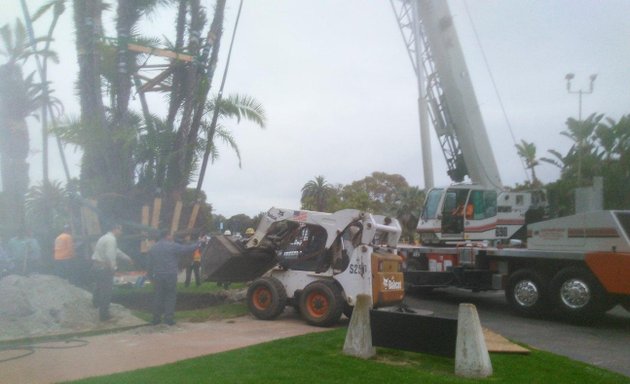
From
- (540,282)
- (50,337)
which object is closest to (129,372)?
(50,337)

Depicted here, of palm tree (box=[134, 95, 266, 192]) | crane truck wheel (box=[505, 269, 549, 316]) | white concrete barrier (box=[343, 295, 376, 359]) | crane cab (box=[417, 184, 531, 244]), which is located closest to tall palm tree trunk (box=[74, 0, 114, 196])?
palm tree (box=[134, 95, 266, 192])

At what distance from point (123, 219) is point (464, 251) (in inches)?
343

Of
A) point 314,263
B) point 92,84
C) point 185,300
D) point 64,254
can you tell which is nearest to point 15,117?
point 92,84

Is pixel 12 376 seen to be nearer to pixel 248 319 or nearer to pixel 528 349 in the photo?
pixel 248 319

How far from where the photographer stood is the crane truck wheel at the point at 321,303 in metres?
11.7

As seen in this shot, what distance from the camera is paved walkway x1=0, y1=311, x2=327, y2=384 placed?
7.56 metres

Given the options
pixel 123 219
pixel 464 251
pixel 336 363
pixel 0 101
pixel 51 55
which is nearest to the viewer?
pixel 336 363

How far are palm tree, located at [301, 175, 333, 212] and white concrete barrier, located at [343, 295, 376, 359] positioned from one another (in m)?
26.9

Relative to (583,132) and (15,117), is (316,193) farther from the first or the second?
(15,117)

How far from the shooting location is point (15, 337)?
31.7ft

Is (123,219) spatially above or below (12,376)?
above

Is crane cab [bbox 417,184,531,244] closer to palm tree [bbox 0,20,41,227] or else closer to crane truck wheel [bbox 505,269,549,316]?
crane truck wheel [bbox 505,269,549,316]

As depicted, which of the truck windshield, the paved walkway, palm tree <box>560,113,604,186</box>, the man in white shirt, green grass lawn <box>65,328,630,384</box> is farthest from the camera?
palm tree <box>560,113,604,186</box>

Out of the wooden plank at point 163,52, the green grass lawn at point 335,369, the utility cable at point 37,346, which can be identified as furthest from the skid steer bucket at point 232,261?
the wooden plank at point 163,52
